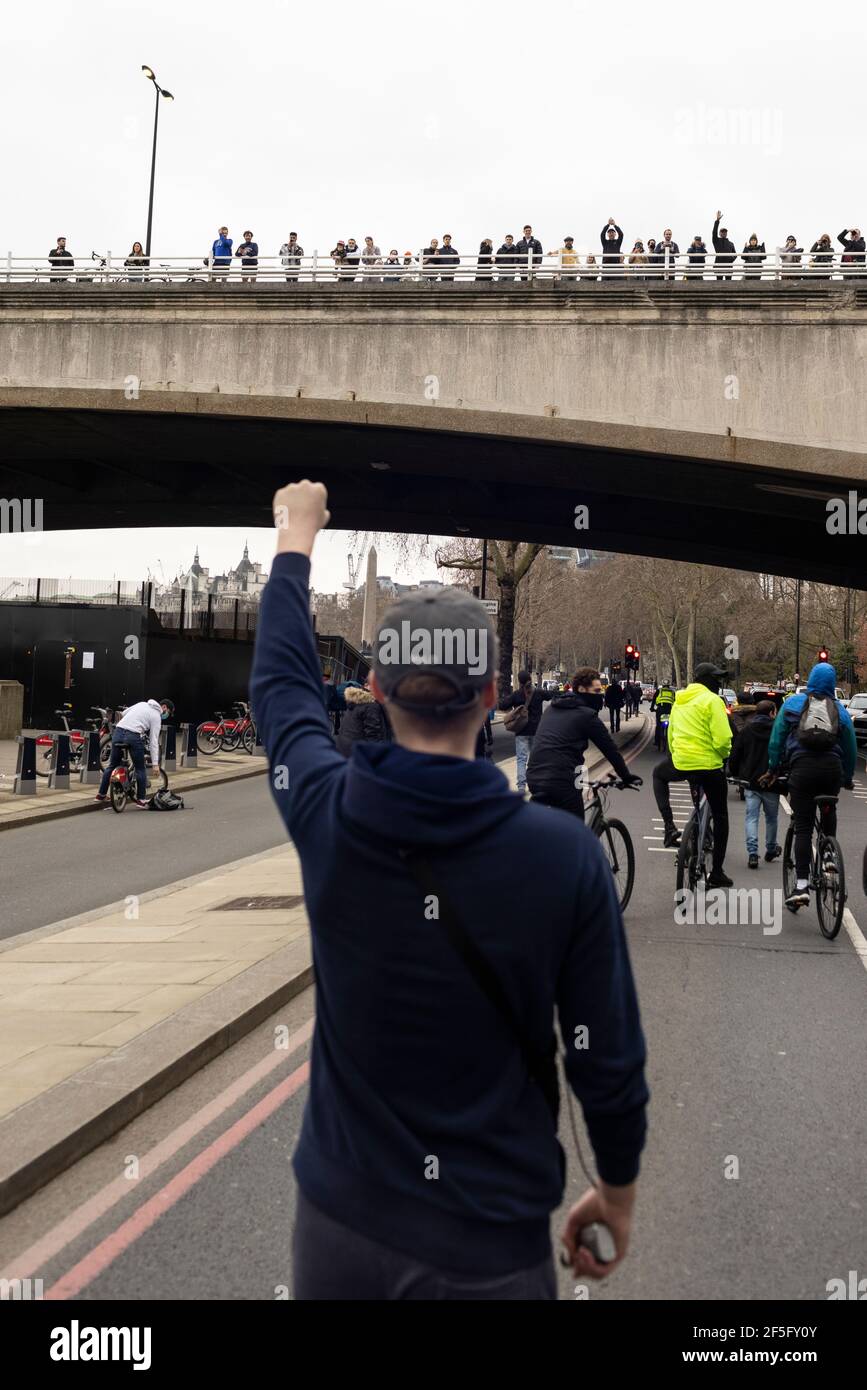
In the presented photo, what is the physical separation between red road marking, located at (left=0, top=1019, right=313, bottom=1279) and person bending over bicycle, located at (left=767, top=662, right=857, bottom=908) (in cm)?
474

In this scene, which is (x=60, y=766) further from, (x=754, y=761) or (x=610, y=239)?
(x=610, y=239)

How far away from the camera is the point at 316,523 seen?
2363 millimetres

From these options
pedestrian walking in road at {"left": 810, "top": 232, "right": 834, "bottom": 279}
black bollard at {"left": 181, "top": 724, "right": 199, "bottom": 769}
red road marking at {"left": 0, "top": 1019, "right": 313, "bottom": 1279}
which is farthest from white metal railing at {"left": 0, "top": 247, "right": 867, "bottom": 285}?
red road marking at {"left": 0, "top": 1019, "right": 313, "bottom": 1279}

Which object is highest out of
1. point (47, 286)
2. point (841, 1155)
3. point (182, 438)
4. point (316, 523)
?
point (47, 286)

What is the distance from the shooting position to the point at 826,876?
9.24 meters

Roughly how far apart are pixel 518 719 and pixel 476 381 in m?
13.6

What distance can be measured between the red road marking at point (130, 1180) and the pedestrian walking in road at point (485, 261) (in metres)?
23.9

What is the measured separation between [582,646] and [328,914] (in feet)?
378

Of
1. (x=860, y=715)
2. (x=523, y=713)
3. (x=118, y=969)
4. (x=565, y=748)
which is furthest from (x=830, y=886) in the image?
(x=860, y=715)

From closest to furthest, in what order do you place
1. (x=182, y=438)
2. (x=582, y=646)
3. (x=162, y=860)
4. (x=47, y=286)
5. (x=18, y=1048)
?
(x=18, y=1048), (x=162, y=860), (x=47, y=286), (x=182, y=438), (x=582, y=646)

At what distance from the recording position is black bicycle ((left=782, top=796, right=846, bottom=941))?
903 centimetres

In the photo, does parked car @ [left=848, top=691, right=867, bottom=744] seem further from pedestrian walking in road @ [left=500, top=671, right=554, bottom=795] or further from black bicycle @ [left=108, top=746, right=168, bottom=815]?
black bicycle @ [left=108, top=746, right=168, bottom=815]

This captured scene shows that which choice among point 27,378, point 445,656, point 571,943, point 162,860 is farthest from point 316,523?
point 27,378
